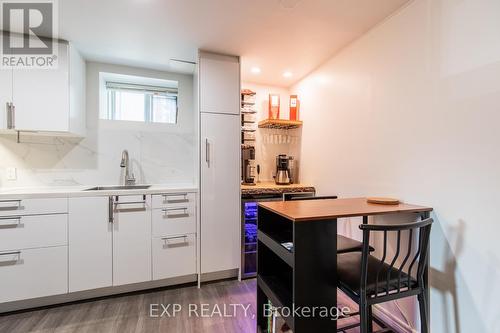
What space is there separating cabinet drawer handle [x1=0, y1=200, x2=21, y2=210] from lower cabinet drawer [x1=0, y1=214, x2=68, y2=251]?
77 mm

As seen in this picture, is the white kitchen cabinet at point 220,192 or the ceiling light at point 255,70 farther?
the ceiling light at point 255,70

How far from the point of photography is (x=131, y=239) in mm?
2119

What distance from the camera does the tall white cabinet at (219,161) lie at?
2320mm

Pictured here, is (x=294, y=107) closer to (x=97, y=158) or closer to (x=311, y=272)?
(x=311, y=272)

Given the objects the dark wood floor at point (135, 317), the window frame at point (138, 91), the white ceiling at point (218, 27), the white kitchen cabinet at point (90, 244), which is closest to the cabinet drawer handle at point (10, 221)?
the white kitchen cabinet at point (90, 244)

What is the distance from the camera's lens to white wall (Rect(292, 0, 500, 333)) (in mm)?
1205

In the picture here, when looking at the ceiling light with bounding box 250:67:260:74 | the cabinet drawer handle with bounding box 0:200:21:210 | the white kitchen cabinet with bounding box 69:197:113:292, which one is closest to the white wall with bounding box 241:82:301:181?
the ceiling light with bounding box 250:67:260:74

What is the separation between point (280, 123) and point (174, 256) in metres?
1.90

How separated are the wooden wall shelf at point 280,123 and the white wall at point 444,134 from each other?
2.94 feet

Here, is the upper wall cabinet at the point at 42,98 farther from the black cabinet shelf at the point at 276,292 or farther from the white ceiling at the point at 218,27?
the black cabinet shelf at the point at 276,292

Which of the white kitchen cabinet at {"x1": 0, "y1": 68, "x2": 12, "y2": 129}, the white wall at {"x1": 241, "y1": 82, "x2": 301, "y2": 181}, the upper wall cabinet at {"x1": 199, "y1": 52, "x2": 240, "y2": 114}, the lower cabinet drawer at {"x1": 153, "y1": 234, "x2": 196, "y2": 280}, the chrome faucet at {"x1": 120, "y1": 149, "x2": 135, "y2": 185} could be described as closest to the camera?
the white kitchen cabinet at {"x1": 0, "y1": 68, "x2": 12, "y2": 129}

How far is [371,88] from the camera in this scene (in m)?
1.92

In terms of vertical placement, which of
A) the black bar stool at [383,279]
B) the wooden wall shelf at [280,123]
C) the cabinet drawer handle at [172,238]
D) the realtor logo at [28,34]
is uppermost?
the realtor logo at [28,34]

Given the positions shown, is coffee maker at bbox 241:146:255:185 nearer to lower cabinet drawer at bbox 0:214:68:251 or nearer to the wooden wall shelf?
the wooden wall shelf
